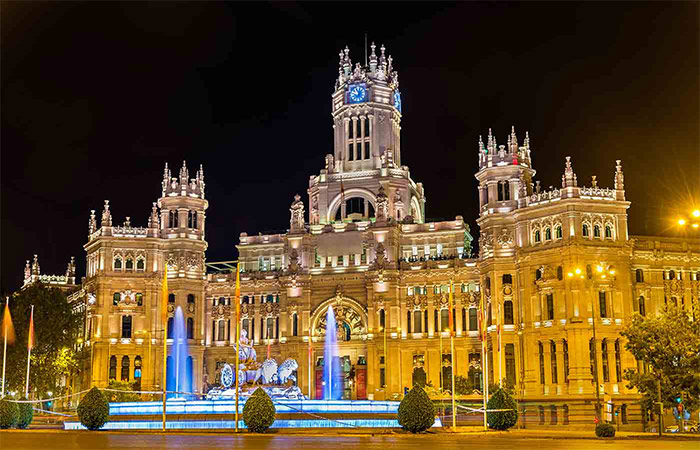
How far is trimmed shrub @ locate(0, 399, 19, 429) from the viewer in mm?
63188

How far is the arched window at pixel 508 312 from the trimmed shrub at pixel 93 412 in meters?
58.0

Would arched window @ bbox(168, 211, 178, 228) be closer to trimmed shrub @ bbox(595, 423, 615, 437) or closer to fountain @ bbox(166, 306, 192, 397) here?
fountain @ bbox(166, 306, 192, 397)

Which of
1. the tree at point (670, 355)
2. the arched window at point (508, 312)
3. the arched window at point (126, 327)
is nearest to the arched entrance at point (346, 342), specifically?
the arched window at point (508, 312)

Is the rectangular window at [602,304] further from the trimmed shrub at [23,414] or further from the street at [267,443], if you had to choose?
the trimmed shrub at [23,414]

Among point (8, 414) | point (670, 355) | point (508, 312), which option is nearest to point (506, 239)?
point (508, 312)

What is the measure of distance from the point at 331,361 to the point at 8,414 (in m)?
63.9

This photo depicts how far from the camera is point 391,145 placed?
139 meters

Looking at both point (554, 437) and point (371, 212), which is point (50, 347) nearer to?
point (371, 212)

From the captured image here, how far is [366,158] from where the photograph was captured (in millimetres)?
138250

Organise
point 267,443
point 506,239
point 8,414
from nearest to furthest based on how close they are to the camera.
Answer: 1. point 267,443
2. point 8,414
3. point 506,239

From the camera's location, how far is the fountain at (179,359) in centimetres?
12353

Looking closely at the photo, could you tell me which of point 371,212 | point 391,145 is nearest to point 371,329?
point 371,212

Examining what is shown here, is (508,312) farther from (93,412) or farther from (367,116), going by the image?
(93,412)

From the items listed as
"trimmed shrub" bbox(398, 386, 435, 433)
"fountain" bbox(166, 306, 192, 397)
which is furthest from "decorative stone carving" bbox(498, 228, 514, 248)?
"trimmed shrub" bbox(398, 386, 435, 433)
